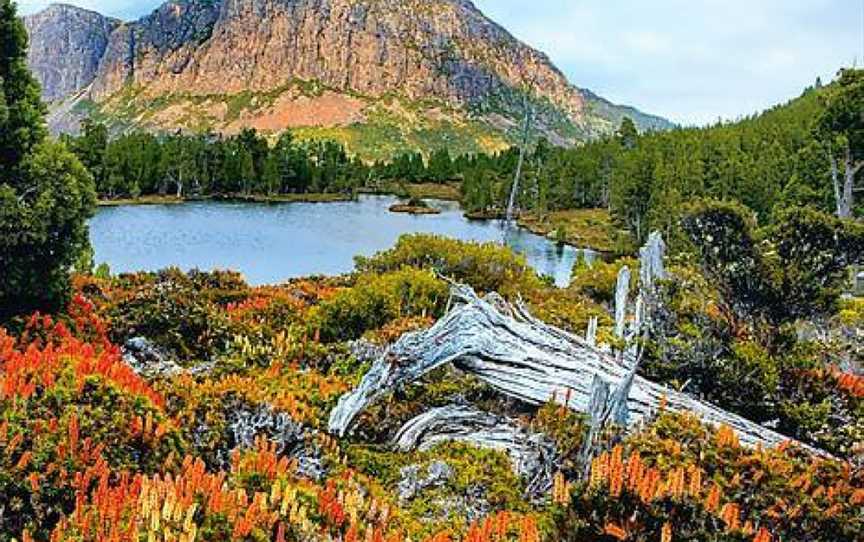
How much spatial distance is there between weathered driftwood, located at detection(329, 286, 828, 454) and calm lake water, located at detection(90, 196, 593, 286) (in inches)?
1128

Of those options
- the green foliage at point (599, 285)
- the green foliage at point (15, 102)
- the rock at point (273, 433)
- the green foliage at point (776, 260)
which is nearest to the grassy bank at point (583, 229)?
the green foliage at point (599, 285)

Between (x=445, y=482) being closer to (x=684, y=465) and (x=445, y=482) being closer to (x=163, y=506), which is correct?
(x=684, y=465)

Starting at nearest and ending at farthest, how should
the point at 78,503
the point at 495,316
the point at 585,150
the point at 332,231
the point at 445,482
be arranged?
the point at 78,503
the point at 445,482
the point at 495,316
the point at 332,231
the point at 585,150

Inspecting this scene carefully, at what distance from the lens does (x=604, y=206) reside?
87.4 metres

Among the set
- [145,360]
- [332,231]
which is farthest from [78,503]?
[332,231]

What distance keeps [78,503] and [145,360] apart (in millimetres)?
7029

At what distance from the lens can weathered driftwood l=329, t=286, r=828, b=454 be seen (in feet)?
24.4

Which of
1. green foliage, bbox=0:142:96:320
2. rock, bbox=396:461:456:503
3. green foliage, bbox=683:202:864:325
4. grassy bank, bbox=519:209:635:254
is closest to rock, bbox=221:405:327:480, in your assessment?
rock, bbox=396:461:456:503

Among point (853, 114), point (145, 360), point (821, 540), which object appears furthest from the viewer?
point (853, 114)

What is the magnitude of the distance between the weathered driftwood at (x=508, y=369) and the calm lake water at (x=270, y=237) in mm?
28656

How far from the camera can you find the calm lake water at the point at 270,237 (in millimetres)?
43419

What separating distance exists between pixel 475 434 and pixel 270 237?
162ft

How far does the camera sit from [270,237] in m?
55.6

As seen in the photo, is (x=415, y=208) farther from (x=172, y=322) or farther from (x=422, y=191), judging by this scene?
(x=172, y=322)
